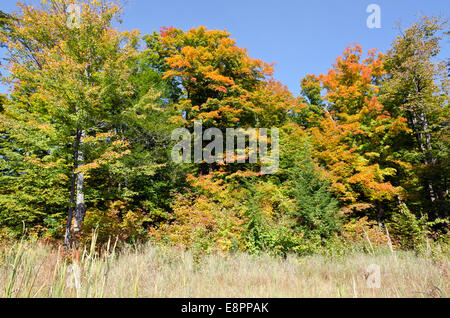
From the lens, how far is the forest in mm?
7426

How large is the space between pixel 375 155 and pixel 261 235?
8858mm

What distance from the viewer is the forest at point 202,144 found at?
743cm

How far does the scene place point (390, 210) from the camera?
13625mm

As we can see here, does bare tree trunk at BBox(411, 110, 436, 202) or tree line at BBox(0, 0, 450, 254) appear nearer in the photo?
tree line at BBox(0, 0, 450, 254)

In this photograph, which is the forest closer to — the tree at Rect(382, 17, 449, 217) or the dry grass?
the tree at Rect(382, 17, 449, 217)

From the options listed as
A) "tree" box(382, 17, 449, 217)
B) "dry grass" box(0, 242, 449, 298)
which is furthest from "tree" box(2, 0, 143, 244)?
"tree" box(382, 17, 449, 217)
